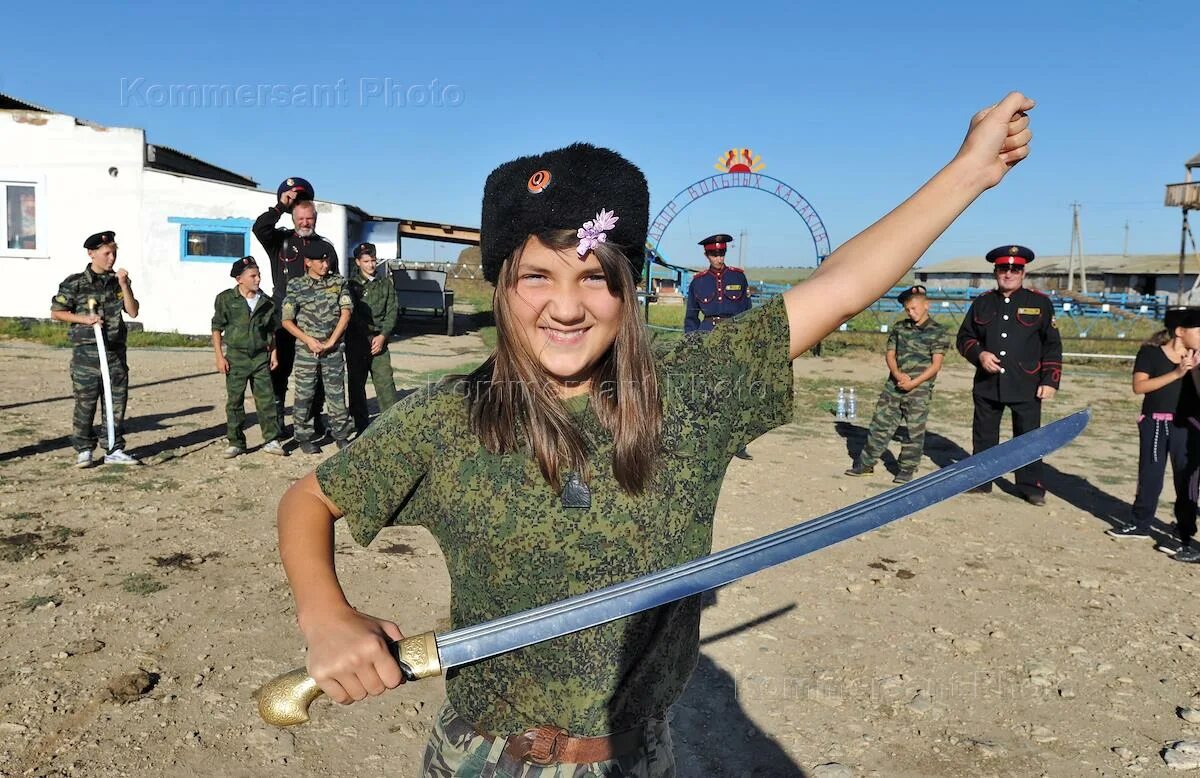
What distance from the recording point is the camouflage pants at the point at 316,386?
8.21 m

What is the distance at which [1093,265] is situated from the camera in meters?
68.1

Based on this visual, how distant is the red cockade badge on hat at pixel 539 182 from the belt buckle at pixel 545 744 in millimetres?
964

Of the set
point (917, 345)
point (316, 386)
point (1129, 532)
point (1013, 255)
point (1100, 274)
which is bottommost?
point (1129, 532)

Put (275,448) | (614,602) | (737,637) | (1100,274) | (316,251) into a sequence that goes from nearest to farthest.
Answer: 1. (614,602)
2. (737,637)
3. (316,251)
4. (275,448)
5. (1100,274)

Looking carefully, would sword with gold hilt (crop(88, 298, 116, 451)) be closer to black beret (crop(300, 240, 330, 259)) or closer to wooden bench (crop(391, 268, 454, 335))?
black beret (crop(300, 240, 330, 259))

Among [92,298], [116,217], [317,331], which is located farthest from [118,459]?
[116,217]

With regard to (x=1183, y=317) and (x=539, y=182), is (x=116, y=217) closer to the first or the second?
(x=1183, y=317)

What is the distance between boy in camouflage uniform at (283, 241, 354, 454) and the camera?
26.7 feet

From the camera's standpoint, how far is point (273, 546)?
566 centimetres

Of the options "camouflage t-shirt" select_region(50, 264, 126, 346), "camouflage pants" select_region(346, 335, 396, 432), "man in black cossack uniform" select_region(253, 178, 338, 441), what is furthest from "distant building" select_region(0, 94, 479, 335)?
"camouflage t-shirt" select_region(50, 264, 126, 346)

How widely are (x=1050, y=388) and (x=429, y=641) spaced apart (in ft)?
24.2

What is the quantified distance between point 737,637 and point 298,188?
638cm

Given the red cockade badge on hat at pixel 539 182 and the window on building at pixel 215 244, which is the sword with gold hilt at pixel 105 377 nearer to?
the red cockade badge on hat at pixel 539 182

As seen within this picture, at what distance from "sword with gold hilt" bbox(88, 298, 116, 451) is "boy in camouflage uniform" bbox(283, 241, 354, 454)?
1.56 metres
